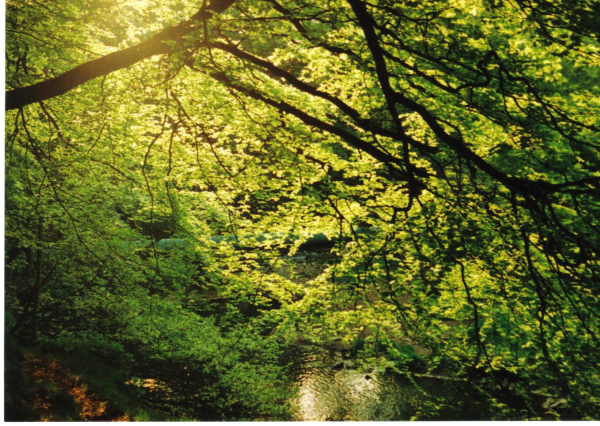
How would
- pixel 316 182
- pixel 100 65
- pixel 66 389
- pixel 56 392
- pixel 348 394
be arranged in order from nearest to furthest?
pixel 100 65 < pixel 56 392 < pixel 316 182 < pixel 66 389 < pixel 348 394

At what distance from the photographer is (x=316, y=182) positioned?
419cm

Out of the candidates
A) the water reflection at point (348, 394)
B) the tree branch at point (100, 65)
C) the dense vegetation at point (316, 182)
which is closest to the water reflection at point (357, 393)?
the water reflection at point (348, 394)

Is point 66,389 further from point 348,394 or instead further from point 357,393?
point 357,393

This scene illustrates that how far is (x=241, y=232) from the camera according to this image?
4.75 metres

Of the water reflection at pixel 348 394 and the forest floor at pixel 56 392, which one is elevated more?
the forest floor at pixel 56 392

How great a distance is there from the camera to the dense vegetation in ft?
8.73

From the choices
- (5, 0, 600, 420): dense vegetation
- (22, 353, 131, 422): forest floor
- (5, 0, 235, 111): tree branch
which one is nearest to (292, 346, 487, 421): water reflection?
(5, 0, 600, 420): dense vegetation

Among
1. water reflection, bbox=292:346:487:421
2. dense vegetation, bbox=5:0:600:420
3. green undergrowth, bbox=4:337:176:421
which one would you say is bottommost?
water reflection, bbox=292:346:487:421

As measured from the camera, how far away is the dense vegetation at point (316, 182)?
266 cm

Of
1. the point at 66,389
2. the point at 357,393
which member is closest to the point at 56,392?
the point at 66,389

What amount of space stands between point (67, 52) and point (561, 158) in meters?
4.54

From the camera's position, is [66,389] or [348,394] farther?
[348,394]

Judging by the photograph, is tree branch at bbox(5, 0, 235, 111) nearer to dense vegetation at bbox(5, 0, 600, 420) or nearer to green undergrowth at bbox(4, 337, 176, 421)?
dense vegetation at bbox(5, 0, 600, 420)

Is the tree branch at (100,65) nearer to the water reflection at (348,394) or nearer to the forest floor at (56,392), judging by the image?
the forest floor at (56,392)
